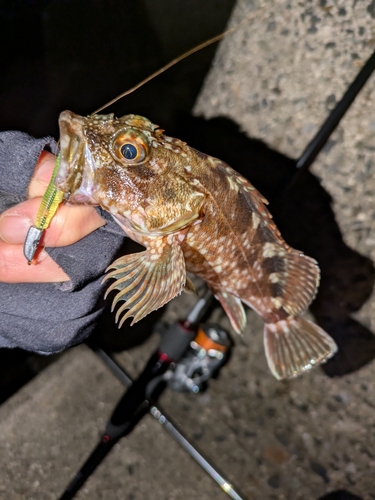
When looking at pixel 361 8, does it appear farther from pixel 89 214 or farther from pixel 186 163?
pixel 89 214

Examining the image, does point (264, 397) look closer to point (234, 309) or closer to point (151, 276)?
point (234, 309)

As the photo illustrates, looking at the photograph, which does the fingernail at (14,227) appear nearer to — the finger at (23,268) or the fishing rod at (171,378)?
the finger at (23,268)

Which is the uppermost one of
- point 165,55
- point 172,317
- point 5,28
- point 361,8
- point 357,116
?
point 361,8

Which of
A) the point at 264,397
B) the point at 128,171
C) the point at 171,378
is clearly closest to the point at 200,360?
the point at 171,378

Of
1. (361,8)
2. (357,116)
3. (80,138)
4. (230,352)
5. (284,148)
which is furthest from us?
(230,352)

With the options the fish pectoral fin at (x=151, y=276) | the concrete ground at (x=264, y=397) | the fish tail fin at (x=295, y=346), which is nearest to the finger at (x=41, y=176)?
the fish pectoral fin at (x=151, y=276)

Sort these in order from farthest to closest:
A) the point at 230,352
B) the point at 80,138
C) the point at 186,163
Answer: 1. the point at 230,352
2. the point at 186,163
3. the point at 80,138

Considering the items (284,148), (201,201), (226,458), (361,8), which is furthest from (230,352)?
(361,8)
